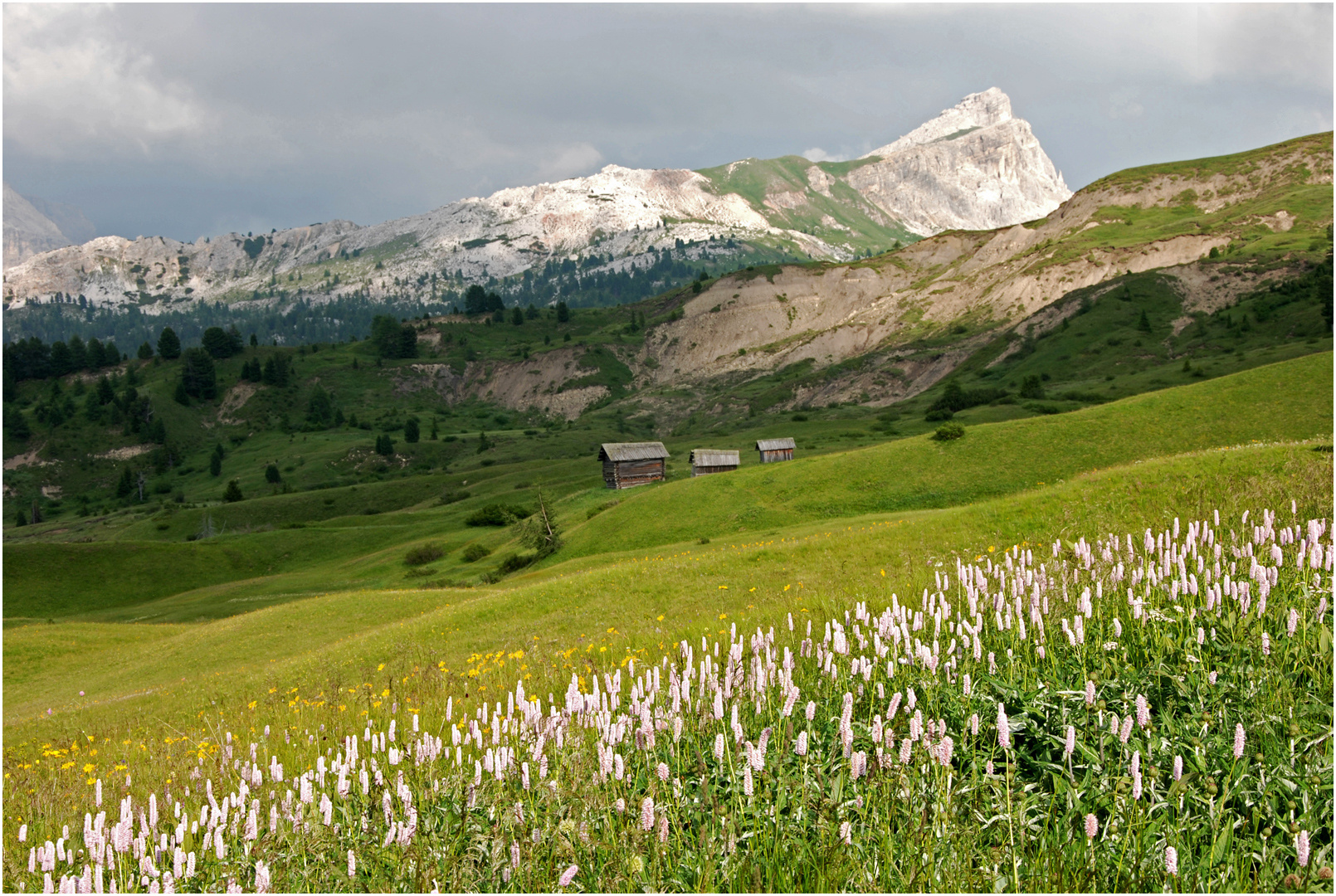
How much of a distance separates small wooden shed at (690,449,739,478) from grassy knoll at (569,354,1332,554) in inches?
1030

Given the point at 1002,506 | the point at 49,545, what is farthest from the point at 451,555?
the point at 1002,506

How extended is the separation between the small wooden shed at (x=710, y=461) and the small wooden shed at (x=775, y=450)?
330cm

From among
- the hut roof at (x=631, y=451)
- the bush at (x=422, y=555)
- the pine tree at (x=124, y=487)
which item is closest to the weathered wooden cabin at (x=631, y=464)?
the hut roof at (x=631, y=451)

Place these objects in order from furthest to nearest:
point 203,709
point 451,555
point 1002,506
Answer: point 451,555, point 1002,506, point 203,709

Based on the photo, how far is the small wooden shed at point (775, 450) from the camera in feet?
306

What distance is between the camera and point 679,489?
66.4m

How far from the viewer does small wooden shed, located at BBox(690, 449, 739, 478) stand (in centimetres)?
9144

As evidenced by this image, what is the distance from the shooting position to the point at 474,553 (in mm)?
70812

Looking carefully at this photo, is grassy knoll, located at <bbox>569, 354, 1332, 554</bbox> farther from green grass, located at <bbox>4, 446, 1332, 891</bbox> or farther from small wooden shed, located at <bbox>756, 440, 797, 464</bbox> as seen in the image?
green grass, located at <bbox>4, 446, 1332, 891</bbox>

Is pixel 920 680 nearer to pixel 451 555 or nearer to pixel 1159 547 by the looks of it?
pixel 1159 547

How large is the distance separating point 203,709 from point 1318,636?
22842 mm

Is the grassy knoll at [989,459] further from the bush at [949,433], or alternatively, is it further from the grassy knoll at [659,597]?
the grassy knoll at [659,597]

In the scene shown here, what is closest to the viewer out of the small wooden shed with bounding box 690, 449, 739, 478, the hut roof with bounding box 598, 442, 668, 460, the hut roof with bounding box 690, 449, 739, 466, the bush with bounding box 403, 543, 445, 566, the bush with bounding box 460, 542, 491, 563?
the bush with bounding box 460, 542, 491, 563

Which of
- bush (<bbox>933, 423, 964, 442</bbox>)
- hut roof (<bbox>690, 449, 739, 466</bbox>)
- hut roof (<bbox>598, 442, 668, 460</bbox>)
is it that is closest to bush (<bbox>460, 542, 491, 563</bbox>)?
hut roof (<bbox>598, 442, 668, 460</bbox>)
